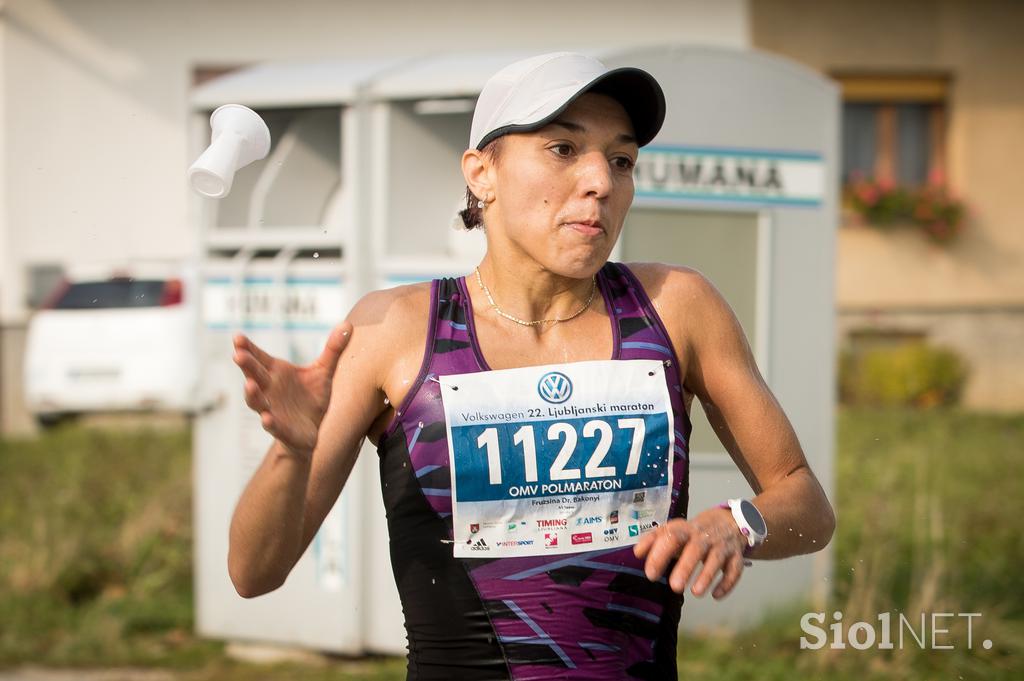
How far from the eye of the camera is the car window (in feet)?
47.4

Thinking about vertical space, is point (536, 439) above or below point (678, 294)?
below

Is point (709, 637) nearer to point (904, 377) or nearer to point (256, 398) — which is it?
point (256, 398)

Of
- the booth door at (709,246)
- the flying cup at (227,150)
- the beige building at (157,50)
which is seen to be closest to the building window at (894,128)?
the beige building at (157,50)

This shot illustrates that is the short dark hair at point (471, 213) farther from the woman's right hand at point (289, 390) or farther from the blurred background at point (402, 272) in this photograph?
the blurred background at point (402, 272)

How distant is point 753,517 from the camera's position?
242cm

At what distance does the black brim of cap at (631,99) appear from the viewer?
244 centimetres

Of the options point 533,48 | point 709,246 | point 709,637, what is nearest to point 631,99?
point 709,246

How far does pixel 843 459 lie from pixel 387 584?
589cm

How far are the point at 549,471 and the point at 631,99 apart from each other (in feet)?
2.30

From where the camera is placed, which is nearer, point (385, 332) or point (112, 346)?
point (385, 332)

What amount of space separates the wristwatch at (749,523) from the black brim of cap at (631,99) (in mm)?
720

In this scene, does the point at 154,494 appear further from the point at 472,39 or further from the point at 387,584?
the point at 472,39

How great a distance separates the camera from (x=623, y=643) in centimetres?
245

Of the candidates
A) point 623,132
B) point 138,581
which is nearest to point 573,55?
point 623,132
